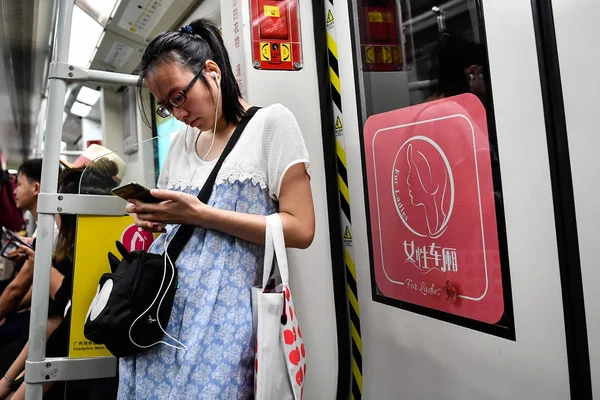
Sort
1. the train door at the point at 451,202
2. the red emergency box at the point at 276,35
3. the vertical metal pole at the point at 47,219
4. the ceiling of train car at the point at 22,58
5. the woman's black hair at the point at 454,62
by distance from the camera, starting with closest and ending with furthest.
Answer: the train door at the point at 451,202
the woman's black hair at the point at 454,62
the vertical metal pole at the point at 47,219
the red emergency box at the point at 276,35
the ceiling of train car at the point at 22,58

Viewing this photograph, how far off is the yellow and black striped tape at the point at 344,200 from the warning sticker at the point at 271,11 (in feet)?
0.58

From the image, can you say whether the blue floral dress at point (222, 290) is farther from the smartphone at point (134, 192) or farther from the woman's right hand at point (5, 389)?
the woman's right hand at point (5, 389)

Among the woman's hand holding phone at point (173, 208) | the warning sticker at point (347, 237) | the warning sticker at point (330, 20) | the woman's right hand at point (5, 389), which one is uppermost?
the warning sticker at point (330, 20)

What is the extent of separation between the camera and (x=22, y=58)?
14.9ft

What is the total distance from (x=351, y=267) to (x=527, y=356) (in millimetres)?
699

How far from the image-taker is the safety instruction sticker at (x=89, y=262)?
1.46 metres

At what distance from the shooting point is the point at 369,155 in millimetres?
1524

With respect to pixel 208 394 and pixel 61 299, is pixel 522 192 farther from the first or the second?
pixel 61 299

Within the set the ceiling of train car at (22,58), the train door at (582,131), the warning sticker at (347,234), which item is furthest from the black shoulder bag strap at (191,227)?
the ceiling of train car at (22,58)

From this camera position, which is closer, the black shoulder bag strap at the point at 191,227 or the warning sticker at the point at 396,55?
the black shoulder bag strap at the point at 191,227

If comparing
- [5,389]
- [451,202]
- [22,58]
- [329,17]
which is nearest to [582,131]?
[451,202]

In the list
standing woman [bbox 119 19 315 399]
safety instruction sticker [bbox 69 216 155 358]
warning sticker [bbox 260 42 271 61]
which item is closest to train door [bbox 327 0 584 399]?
warning sticker [bbox 260 42 271 61]

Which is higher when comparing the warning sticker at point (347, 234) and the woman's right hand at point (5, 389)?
the warning sticker at point (347, 234)

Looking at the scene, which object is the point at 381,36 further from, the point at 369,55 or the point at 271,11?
the point at 271,11
